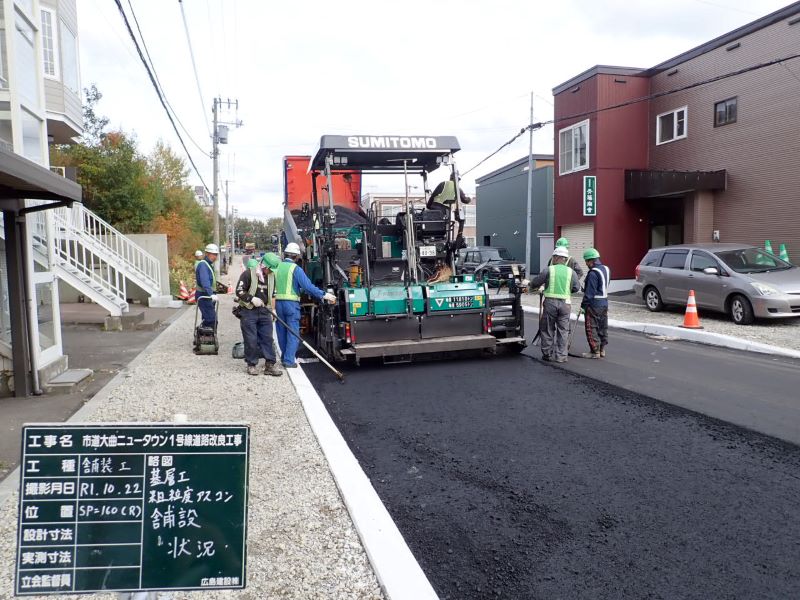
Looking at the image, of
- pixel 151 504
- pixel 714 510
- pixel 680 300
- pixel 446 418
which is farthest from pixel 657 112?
pixel 151 504

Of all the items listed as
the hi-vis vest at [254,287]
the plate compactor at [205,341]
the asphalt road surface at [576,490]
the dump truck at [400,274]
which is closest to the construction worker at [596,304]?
the dump truck at [400,274]

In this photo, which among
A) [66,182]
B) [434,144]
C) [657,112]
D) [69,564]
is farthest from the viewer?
[657,112]

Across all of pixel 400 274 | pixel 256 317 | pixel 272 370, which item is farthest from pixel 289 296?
pixel 400 274

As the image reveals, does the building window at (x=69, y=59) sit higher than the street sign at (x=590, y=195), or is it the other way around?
the building window at (x=69, y=59)

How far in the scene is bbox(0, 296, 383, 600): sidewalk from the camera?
3.26 meters

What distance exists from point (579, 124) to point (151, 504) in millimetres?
22322

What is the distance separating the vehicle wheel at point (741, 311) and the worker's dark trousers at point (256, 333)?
9.22 metres

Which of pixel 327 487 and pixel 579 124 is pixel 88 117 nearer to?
pixel 579 124

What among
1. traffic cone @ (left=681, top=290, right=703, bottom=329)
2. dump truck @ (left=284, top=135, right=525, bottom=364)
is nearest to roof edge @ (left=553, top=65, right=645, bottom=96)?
traffic cone @ (left=681, top=290, right=703, bottom=329)

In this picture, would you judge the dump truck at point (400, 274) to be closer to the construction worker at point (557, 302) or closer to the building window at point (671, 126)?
the construction worker at point (557, 302)

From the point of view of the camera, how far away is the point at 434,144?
9727mm

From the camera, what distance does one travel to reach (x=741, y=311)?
12.4 m

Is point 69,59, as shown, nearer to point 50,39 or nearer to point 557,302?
point 50,39

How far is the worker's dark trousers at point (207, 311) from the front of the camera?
34.7 feet
